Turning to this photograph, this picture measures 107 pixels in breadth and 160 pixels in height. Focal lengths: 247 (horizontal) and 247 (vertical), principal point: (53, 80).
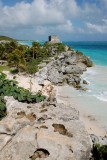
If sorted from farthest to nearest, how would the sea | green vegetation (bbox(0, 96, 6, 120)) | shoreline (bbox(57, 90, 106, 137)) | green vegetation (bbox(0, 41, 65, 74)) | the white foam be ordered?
green vegetation (bbox(0, 41, 65, 74)), the white foam, the sea, shoreline (bbox(57, 90, 106, 137)), green vegetation (bbox(0, 96, 6, 120))

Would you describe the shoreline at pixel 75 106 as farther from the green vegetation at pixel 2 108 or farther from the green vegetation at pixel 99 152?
the green vegetation at pixel 2 108

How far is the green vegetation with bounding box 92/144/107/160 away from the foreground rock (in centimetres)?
96

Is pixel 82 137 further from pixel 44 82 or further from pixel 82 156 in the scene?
pixel 44 82

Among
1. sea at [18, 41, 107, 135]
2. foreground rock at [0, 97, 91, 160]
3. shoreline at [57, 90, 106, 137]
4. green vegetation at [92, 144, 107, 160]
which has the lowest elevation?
shoreline at [57, 90, 106, 137]

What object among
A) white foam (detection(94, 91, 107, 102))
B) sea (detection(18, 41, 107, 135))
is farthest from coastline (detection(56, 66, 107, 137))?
white foam (detection(94, 91, 107, 102))

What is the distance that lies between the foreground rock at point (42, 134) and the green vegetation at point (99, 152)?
96 centimetres

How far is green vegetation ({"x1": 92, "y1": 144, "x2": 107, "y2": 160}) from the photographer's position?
16.6m

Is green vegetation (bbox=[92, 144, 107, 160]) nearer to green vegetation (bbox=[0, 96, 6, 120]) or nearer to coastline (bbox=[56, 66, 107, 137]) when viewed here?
coastline (bbox=[56, 66, 107, 137])

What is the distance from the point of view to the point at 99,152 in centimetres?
1675

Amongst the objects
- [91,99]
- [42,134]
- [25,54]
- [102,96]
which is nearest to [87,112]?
[91,99]

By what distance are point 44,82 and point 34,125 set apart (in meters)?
24.6

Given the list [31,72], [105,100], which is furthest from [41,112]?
[31,72]

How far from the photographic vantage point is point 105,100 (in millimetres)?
33750

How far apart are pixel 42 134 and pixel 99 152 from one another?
4066mm
